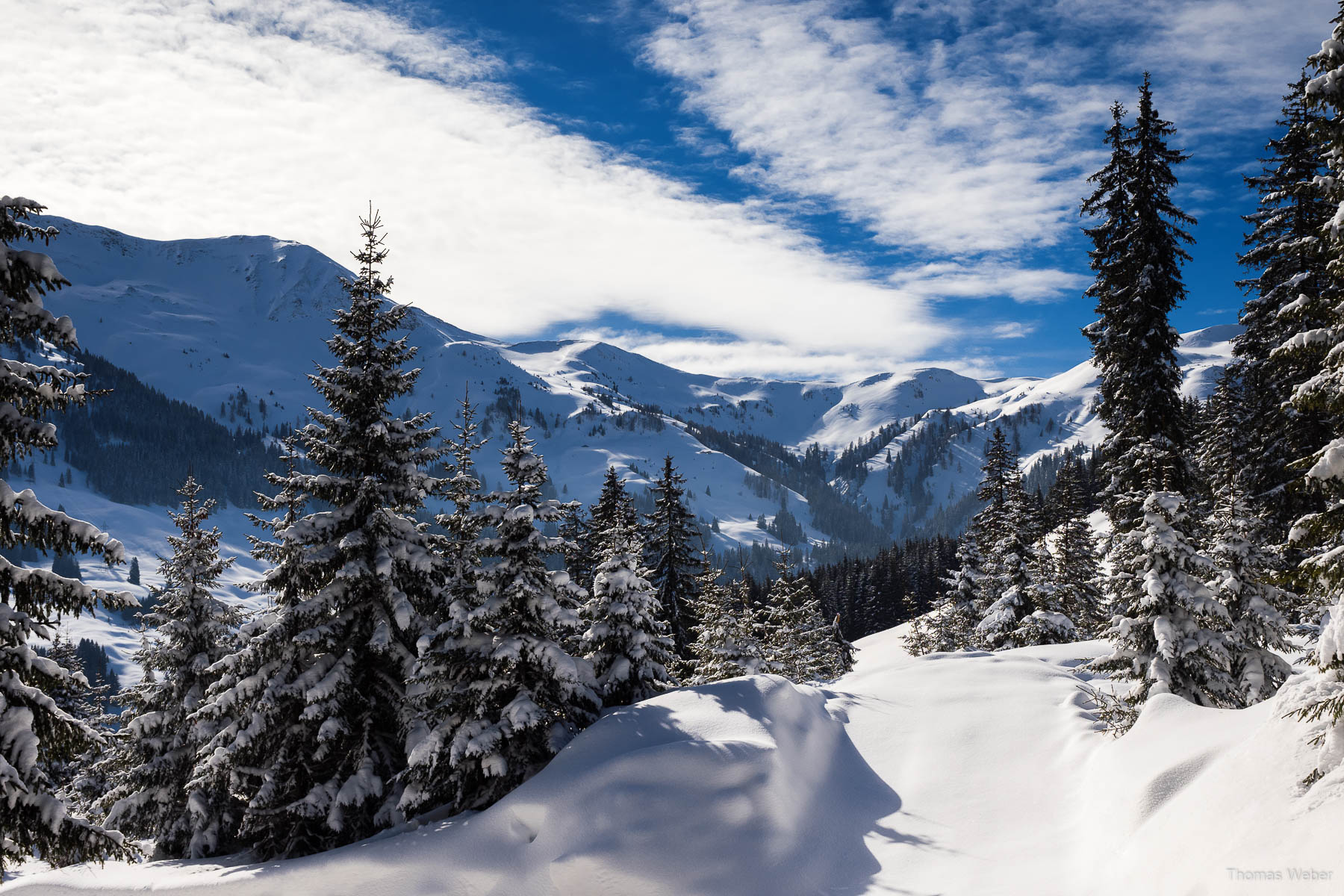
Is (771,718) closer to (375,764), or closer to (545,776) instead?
(545,776)

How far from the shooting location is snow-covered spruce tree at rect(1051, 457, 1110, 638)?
41.8m

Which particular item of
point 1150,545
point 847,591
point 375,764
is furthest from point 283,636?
point 847,591

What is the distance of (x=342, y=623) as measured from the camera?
51.3 ft

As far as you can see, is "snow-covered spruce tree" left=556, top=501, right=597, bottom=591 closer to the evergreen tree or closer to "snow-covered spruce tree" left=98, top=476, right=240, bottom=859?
the evergreen tree

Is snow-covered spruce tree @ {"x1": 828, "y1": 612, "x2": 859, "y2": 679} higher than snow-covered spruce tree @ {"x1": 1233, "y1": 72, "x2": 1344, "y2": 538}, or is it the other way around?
snow-covered spruce tree @ {"x1": 1233, "y1": 72, "x2": 1344, "y2": 538}

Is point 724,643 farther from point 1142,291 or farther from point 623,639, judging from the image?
point 1142,291

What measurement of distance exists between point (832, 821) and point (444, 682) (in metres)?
8.30

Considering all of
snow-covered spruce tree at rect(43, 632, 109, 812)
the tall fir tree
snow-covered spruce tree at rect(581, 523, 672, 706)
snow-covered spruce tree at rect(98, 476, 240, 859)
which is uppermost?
the tall fir tree

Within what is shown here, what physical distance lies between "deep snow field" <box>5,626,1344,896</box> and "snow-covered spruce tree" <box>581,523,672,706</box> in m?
1.24

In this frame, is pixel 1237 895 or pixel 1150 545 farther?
pixel 1150 545

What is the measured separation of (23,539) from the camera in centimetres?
974

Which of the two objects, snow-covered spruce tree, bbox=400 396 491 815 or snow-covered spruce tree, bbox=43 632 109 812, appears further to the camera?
snow-covered spruce tree, bbox=43 632 109 812

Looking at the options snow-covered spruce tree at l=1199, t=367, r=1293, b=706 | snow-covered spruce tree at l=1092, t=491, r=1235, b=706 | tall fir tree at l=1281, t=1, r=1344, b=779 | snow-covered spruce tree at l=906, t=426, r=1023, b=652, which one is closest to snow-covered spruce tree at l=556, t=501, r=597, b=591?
snow-covered spruce tree at l=906, t=426, r=1023, b=652

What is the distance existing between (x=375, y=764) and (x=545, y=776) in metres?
4.42
